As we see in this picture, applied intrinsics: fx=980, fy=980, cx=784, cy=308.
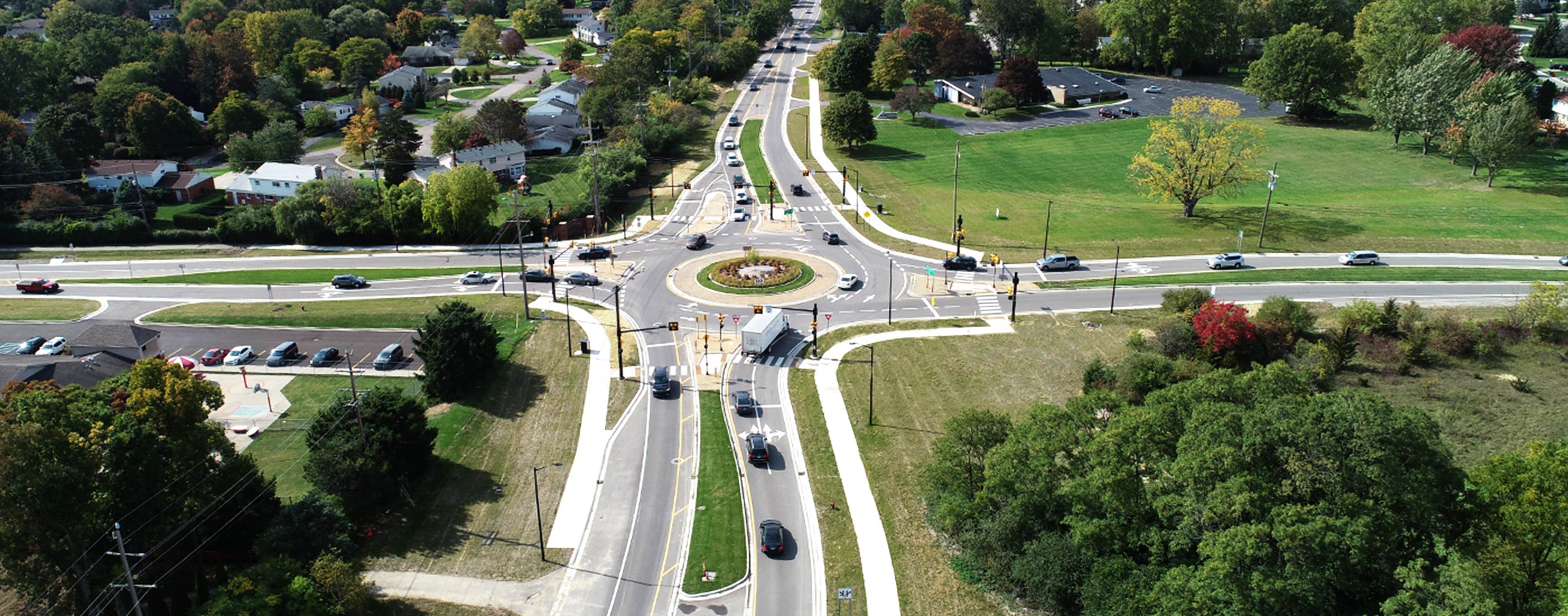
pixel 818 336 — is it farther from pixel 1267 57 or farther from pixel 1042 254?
pixel 1267 57

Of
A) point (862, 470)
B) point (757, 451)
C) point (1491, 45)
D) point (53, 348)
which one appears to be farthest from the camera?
point (1491, 45)

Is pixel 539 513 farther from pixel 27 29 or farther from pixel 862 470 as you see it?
pixel 27 29

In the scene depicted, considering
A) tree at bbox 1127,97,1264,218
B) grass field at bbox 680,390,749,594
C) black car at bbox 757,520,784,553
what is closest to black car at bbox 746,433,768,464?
grass field at bbox 680,390,749,594

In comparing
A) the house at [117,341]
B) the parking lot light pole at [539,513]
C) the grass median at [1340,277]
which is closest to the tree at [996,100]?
the grass median at [1340,277]

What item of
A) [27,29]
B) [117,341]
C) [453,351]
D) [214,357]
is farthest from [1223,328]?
[27,29]

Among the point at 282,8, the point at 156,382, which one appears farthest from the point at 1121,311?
the point at 282,8
